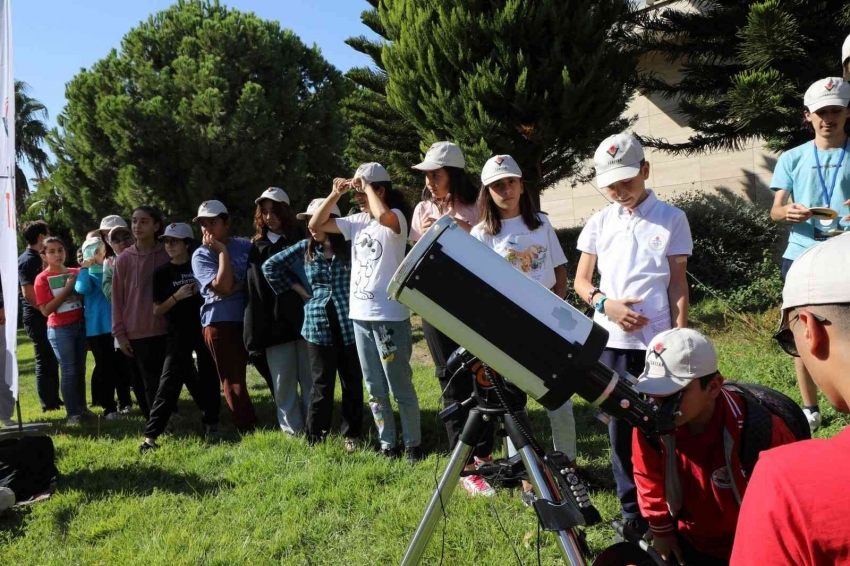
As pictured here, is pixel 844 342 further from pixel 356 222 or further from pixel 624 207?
pixel 356 222

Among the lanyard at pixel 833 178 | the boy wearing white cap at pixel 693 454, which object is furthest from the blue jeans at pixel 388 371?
the lanyard at pixel 833 178

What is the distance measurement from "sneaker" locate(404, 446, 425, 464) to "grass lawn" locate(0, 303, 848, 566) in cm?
7

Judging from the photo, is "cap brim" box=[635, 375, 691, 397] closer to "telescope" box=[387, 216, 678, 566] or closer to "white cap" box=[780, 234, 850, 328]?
"telescope" box=[387, 216, 678, 566]

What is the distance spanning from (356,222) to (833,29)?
6308 millimetres

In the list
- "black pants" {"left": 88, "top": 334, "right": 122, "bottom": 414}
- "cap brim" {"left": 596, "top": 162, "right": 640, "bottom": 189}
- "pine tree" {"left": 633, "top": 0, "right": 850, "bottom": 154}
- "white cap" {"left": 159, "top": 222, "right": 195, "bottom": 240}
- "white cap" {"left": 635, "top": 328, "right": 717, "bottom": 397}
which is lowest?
"black pants" {"left": 88, "top": 334, "right": 122, "bottom": 414}

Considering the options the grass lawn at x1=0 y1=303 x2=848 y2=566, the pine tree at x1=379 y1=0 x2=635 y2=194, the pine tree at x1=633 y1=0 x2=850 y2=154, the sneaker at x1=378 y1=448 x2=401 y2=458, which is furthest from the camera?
the pine tree at x1=379 y1=0 x2=635 y2=194

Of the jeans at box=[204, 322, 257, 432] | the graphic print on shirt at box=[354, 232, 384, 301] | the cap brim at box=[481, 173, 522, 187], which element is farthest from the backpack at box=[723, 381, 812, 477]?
the jeans at box=[204, 322, 257, 432]

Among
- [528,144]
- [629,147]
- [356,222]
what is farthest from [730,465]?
[528,144]

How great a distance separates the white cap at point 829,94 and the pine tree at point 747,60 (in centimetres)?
265

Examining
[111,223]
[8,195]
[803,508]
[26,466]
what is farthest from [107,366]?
[803,508]

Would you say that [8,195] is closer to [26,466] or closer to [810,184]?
[26,466]

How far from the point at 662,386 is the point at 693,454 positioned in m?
0.30

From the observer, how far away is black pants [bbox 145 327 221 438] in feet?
16.1

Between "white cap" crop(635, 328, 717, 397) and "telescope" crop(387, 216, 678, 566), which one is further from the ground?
"telescope" crop(387, 216, 678, 566)
